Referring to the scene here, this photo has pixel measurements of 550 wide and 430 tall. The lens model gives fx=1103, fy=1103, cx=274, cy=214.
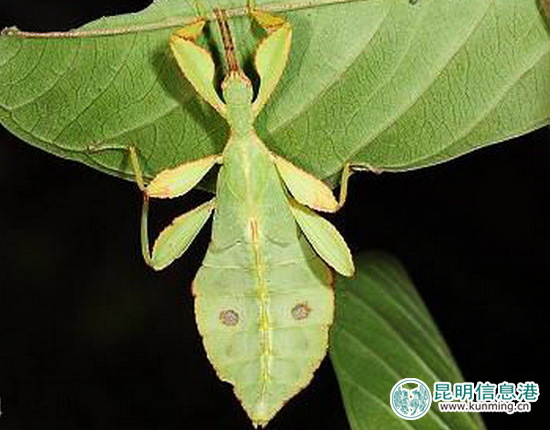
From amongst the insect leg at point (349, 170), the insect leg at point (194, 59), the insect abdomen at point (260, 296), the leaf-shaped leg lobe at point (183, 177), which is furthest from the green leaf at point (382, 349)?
the insect leg at point (194, 59)

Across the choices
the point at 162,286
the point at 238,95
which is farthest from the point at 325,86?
the point at 162,286

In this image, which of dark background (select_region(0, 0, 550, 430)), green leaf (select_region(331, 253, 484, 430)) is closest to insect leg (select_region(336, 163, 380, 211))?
green leaf (select_region(331, 253, 484, 430))

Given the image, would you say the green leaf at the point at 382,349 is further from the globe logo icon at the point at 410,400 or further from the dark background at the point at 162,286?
the dark background at the point at 162,286

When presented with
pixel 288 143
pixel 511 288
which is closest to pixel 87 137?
pixel 288 143

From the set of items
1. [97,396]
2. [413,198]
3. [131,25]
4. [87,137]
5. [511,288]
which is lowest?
[97,396]

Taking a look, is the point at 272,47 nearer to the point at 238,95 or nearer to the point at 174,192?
the point at 238,95

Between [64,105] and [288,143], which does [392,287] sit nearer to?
[288,143]

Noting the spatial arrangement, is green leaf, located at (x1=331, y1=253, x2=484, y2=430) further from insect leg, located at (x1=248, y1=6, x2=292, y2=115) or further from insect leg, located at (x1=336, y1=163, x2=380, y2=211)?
insect leg, located at (x1=248, y1=6, x2=292, y2=115)
